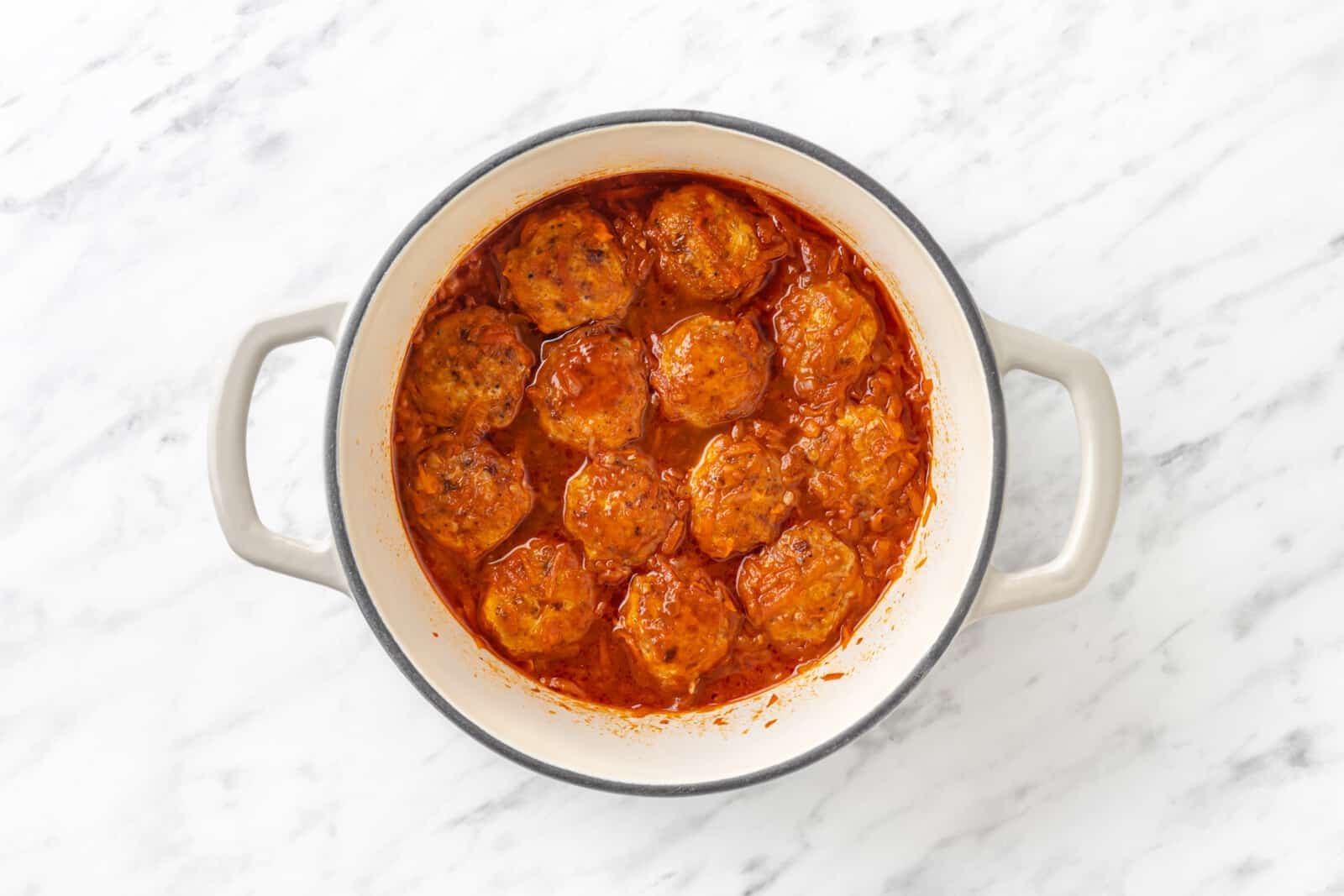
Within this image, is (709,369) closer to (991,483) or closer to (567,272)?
(567,272)

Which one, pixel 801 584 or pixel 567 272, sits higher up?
pixel 567 272

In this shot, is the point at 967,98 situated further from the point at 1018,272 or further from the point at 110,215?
the point at 110,215

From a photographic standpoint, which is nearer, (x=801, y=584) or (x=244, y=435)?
(x=244, y=435)

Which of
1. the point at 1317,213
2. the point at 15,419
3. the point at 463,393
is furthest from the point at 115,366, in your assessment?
the point at 1317,213

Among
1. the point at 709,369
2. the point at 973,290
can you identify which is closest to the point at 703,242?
the point at 709,369

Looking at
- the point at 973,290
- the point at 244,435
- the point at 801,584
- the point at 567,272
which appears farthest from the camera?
the point at 973,290

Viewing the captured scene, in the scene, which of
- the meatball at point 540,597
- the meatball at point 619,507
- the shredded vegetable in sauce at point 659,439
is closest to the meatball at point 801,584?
the shredded vegetable in sauce at point 659,439

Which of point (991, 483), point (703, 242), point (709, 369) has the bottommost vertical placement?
point (991, 483)
